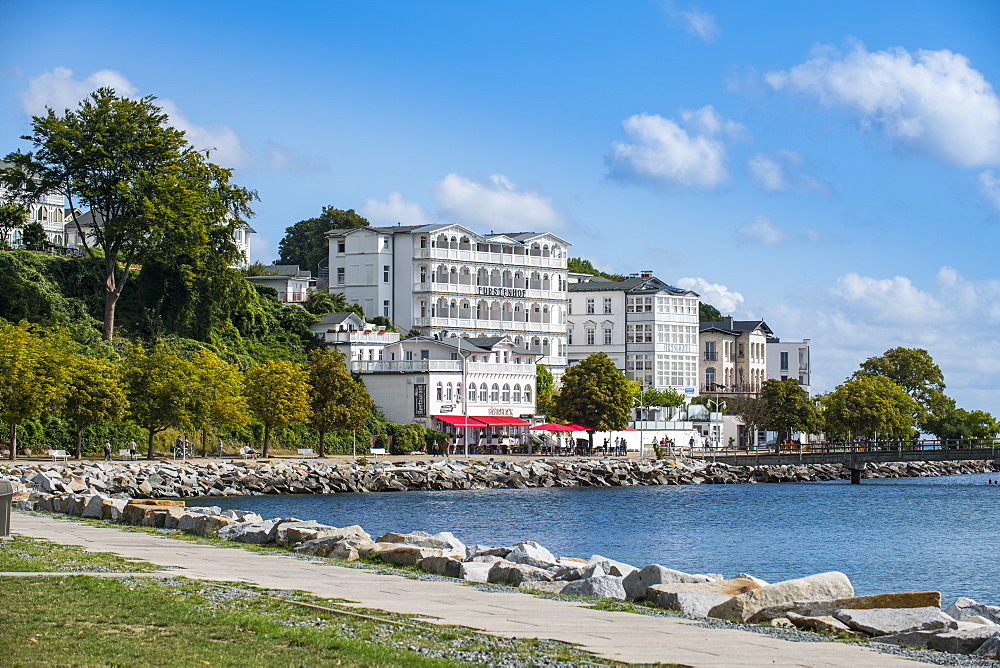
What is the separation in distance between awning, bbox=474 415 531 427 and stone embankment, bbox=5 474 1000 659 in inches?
2586

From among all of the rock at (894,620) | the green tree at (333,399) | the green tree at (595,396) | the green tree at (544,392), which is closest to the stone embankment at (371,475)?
the green tree at (333,399)

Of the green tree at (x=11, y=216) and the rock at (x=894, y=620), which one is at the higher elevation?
the green tree at (x=11, y=216)

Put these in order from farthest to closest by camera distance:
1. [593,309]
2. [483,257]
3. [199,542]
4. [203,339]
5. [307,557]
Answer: [593,309] → [483,257] → [203,339] → [199,542] → [307,557]

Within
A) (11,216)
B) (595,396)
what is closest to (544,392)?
(595,396)

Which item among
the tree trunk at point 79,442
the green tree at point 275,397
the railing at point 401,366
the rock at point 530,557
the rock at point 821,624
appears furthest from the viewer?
the railing at point 401,366

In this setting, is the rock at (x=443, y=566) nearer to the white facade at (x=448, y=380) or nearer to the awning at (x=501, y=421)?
the white facade at (x=448, y=380)

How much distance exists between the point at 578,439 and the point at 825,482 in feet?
59.0

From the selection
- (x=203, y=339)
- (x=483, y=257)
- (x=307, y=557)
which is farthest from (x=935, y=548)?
(x=483, y=257)

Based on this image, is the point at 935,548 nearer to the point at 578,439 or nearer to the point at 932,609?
the point at 932,609

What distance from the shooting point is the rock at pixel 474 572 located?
18844 millimetres

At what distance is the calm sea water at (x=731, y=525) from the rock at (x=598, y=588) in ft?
40.8

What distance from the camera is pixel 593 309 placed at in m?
126

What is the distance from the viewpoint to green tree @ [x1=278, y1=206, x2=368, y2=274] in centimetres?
13638

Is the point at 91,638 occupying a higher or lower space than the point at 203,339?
lower
